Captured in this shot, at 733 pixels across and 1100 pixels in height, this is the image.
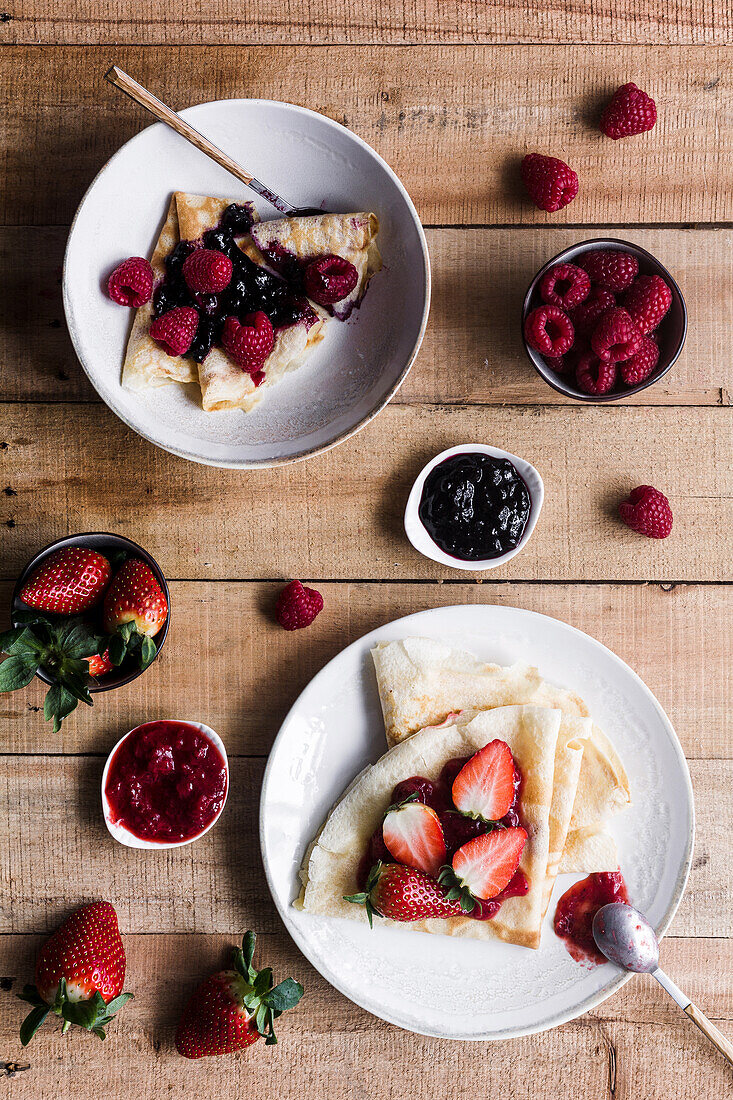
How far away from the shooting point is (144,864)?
1792 millimetres

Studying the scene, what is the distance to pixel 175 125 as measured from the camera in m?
1.55

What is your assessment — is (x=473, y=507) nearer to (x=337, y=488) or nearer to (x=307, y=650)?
(x=337, y=488)

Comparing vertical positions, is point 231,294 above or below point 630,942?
above

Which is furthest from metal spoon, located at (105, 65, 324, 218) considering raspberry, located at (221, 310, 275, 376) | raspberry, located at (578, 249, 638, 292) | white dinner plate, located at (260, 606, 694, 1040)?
white dinner plate, located at (260, 606, 694, 1040)

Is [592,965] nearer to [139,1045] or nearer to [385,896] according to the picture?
[385,896]

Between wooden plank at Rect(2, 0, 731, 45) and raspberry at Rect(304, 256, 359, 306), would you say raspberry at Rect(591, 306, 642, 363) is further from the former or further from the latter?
wooden plank at Rect(2, 0, 731, 45)

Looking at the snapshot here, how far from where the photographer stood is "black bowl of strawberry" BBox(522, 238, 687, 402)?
5.23ft

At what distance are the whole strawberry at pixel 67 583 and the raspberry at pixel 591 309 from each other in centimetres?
114

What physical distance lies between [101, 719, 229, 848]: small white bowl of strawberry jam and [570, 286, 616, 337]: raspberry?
1.19m

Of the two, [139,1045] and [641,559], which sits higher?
[641,559]

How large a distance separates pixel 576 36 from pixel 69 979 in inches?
94.9

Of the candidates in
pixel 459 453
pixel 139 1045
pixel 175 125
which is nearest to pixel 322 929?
pixel 139 1045

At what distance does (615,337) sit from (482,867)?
3.71 ft

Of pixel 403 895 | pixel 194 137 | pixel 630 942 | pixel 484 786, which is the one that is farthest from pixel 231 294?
pixel 630 942
